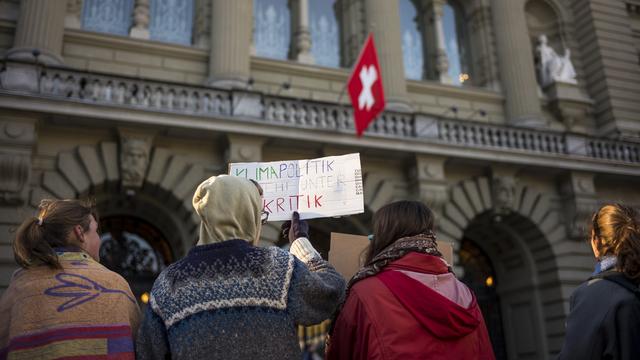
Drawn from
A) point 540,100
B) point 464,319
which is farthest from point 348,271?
point 540,100

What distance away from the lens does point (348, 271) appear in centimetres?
367

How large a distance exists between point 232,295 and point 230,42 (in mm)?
11843

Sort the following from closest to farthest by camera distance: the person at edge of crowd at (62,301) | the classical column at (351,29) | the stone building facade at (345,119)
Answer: the person at edge of crowd at (62,301) → the stone building facade at (345,119) → the classical column at (351,29)

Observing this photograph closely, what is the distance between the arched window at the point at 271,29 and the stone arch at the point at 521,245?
6.07m

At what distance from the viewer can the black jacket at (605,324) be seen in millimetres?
2908

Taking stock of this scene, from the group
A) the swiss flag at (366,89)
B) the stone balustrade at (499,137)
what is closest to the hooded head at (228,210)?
the swiss flag at (366,89)

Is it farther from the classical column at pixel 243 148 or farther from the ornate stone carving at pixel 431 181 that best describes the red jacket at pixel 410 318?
the ornate stone carving at pixel 431 181

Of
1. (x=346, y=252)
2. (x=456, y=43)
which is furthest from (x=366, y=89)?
(x=346, y=252)

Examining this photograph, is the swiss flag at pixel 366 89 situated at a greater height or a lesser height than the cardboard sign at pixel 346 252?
greater

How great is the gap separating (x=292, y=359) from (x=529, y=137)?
13477 millimetres

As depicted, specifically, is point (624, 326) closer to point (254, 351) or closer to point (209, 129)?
point (254, 351)

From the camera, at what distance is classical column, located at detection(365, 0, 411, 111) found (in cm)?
1484

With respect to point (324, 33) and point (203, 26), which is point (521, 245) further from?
point (203, 26)

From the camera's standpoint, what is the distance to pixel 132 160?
1106 cm
